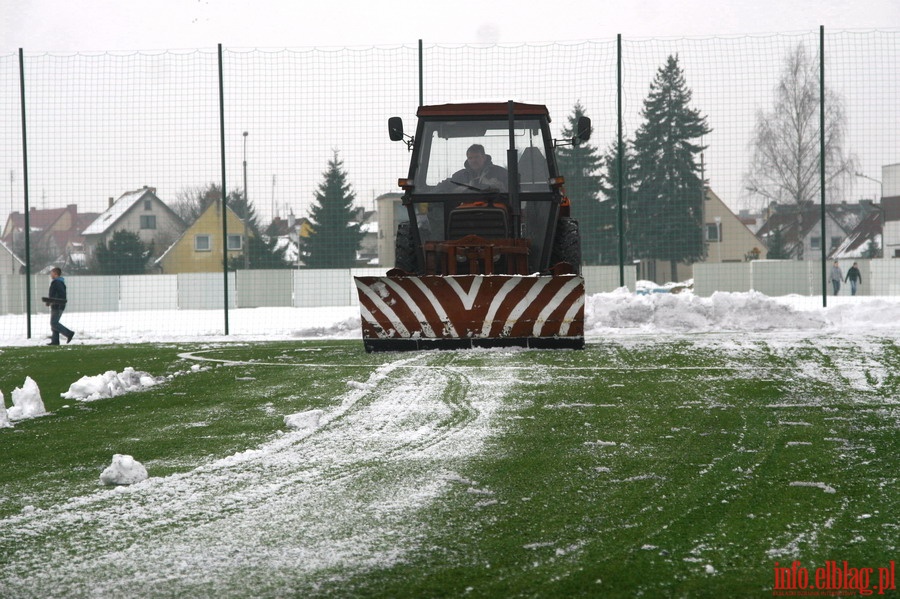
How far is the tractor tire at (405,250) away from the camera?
10.6 m

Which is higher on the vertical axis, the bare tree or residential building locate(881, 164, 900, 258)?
the bare tree

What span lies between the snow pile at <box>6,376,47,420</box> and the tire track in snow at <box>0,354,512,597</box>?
2194 millimetres

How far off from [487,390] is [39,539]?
369 centimetres

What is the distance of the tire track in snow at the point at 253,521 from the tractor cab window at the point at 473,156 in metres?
5.49

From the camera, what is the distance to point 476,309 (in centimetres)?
921

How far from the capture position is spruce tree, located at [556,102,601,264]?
16.7 meters

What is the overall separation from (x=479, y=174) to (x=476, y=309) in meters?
1.74

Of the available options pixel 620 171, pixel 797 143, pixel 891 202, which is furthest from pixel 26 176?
pixel 891 202

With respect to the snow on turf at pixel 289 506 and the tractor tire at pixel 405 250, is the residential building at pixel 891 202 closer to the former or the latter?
the tractor tire at pixel 405 250

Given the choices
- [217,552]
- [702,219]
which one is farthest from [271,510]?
[702,219]

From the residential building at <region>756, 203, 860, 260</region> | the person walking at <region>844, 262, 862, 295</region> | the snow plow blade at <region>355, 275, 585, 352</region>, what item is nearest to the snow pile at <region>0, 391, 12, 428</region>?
the snow plow blade at <region>355, 275, 585, 352</region>

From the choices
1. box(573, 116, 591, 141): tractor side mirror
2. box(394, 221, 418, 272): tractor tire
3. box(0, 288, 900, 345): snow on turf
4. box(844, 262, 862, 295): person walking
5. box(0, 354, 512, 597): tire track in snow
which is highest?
box(573, 116, 591, 141): tractor side mirror

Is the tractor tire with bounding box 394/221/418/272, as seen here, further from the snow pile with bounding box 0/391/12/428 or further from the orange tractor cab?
the snow pile with bounding box 0/391/12/428

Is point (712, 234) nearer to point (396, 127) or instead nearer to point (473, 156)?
point (473, 156)
